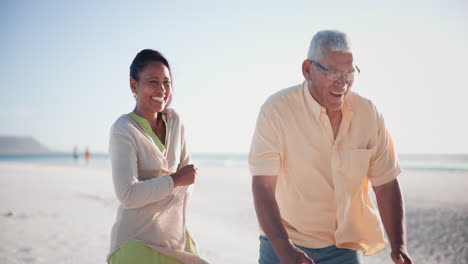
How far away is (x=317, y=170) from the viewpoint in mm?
2066

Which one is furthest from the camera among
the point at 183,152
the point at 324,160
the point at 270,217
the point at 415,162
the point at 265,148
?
the point at 415,162

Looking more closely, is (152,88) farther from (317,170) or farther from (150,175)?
(317,170)

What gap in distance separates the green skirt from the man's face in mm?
1174

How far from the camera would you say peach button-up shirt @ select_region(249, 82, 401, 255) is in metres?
2.06

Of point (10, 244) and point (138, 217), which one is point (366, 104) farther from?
point (10, 244)

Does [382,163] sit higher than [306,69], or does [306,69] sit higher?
[306,69]

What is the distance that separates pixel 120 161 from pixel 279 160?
2.64ft

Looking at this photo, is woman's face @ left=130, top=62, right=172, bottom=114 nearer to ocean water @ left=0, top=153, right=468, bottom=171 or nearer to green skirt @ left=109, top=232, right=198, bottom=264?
green skirt @ left=109, top=232, right=198, bottom=264

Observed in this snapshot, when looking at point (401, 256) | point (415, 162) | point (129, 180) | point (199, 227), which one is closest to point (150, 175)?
point (129, 180)

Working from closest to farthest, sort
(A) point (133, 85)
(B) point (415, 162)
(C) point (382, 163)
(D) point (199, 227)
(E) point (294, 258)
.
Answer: (E) point (294, 258)
(C) point (382, 163)
(A) point (133, 85)
(D) point (199, 227)
(B) point (415, 162)

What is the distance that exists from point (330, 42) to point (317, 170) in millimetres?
652

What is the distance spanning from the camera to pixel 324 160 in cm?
209

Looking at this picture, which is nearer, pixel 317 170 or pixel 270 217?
pixel 270 217

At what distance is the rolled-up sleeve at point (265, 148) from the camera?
6.41 feet
